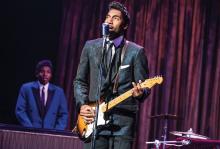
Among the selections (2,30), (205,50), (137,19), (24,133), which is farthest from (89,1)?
(24,133)

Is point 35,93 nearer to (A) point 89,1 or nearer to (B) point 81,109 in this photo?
(A) point 89,1

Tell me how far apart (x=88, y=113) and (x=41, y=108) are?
3.93 meters

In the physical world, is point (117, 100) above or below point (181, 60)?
below

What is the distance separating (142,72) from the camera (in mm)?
4387

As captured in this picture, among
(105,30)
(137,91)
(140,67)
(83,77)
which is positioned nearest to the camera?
(137,91)

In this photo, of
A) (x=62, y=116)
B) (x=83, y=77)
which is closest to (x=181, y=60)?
(x=62, y=116)

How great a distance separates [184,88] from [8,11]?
3436 millimetres

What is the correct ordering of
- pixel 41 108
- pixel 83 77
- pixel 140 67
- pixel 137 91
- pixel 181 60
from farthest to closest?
pixel 181 60
pixel 41 108
pixel 83 77
pixel 140 67
pixel 137 91

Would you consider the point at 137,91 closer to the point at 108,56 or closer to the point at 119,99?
the point at 119,99

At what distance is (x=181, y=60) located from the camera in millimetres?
9000

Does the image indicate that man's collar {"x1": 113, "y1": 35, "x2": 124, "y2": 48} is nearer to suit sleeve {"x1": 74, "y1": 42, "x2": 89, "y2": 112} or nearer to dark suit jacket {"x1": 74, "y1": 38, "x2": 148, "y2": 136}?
dark suit jacket {"x1": 74, "y1": 38, "x2": 148, "y2": 136}

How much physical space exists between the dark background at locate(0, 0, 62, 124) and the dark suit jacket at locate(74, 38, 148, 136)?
4856 millimetres

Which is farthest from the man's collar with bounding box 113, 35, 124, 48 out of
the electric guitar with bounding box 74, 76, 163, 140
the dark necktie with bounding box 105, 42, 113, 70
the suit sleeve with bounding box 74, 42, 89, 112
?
the electric guitar with bounding box 74, 76, 163, 140

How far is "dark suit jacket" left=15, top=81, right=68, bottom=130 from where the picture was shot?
26.2ft
